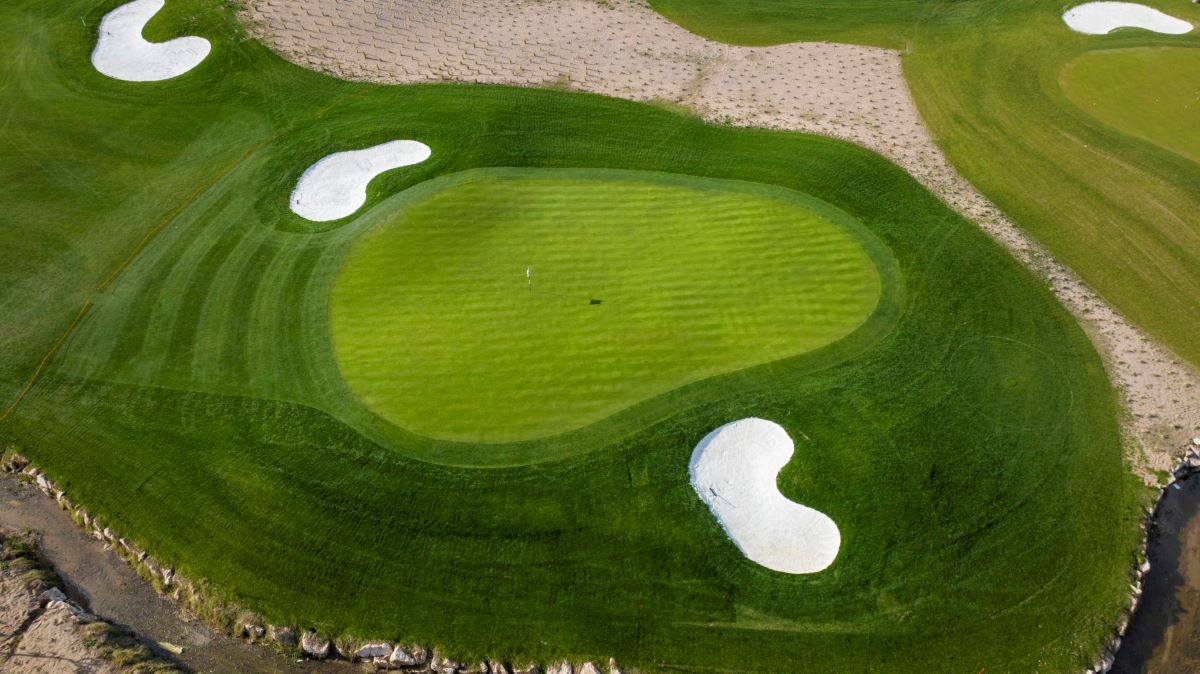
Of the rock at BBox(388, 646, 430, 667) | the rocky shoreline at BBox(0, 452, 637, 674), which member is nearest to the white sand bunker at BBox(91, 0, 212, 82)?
the rocky shoreline at BBox(0, 452, 637, 674)

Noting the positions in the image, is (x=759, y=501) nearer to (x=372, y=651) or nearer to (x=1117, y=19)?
(x=372, y=651)

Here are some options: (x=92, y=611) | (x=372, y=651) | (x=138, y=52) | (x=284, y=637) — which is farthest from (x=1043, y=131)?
(x=138, y=52)

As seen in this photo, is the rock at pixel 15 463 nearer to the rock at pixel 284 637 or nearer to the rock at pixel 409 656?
the rock at pixel 284 637

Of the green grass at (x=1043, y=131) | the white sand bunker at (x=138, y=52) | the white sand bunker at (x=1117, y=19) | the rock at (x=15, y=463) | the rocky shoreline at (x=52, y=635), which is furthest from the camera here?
the white sand bunker at (x=1117, y=19)

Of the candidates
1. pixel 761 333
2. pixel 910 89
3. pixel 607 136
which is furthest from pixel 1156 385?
pixel 607 136

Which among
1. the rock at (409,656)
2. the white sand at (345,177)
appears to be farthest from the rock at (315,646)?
the white sand at (345,177)

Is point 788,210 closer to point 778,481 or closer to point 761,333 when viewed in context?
point 761,333

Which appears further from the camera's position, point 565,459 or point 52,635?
point 565,459
